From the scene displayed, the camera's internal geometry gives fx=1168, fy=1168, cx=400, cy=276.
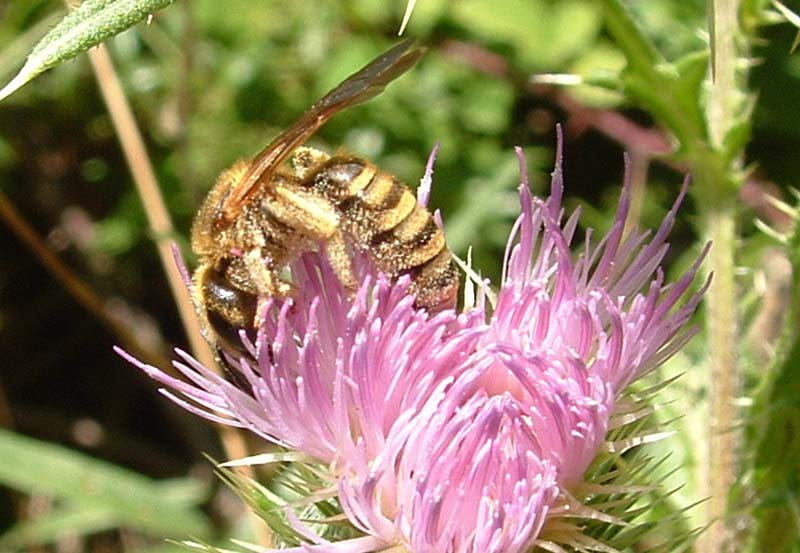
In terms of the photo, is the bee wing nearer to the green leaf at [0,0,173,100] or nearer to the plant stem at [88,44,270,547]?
the green leaf at [0,0,173,100]

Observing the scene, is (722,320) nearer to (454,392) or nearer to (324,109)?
(454,392)

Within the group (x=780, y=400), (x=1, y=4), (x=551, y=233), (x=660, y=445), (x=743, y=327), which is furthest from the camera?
(x=1, y=4)

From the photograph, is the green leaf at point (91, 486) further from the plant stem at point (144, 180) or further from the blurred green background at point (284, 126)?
the blurred green background at point (284, 126)

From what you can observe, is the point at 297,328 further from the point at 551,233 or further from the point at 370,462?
the point at 551,233

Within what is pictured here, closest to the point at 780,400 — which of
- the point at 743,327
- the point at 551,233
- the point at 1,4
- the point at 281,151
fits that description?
the point at 743,327

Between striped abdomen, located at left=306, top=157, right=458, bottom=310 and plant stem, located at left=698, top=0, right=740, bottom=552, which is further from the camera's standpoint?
plant stem, located at left=698, top=0, right=740, bottom=552

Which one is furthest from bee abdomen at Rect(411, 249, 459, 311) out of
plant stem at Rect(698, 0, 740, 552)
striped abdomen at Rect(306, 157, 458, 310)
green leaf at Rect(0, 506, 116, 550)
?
green leaf at Rect(0, 506, 116, 550)

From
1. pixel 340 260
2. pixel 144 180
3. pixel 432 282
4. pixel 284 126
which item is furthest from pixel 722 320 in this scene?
pixel 284 126
